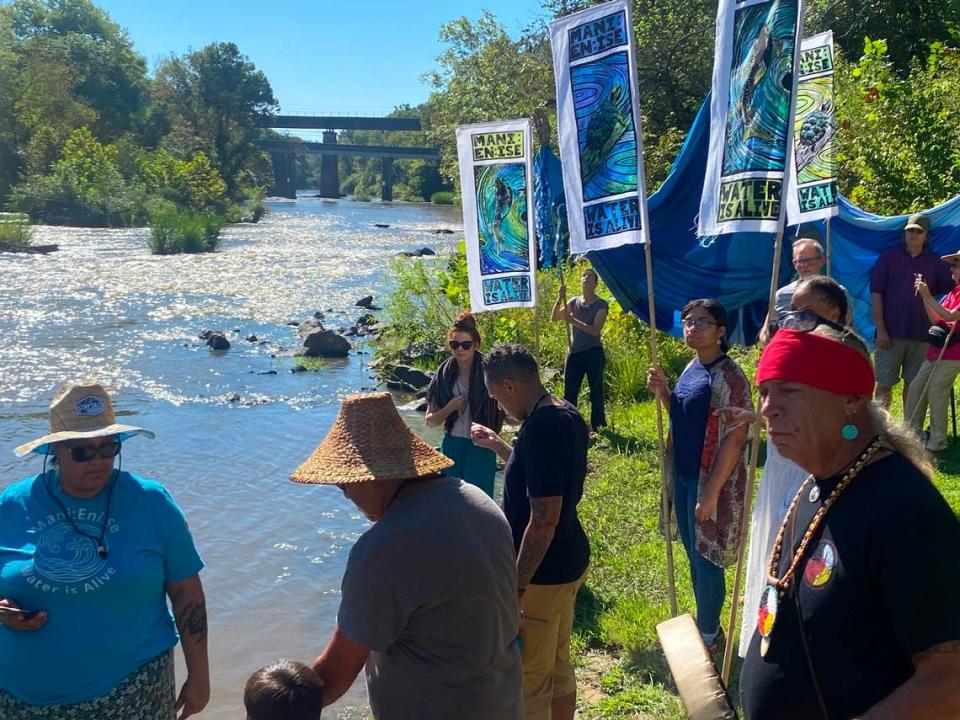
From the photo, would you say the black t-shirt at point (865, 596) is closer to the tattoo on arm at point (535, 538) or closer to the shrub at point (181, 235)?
→ the tattoo on arm at point (535, 538)

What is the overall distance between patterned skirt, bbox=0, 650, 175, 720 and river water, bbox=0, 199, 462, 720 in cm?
217

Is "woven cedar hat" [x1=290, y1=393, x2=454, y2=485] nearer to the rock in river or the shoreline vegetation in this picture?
the shoreline vegetation

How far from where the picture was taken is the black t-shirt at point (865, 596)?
1.84 meters

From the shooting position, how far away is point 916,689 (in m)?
1.86

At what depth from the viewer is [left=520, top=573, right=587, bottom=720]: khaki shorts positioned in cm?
400

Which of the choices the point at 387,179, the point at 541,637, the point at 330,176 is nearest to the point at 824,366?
the point at 541,637

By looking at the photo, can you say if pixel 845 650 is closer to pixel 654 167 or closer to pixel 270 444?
pixel 270 444

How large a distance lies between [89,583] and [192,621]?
42 cm

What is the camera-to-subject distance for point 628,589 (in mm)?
6016

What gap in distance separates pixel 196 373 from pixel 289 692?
14.4 m

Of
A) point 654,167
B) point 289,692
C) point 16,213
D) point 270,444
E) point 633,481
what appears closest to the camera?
point 289,692

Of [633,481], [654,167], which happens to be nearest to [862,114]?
[654,167]

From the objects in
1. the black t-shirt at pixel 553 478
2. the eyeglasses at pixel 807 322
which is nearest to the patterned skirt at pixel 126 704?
the black t-shirt at pixel 553 478

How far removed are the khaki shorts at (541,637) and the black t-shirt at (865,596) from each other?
1838 mm
